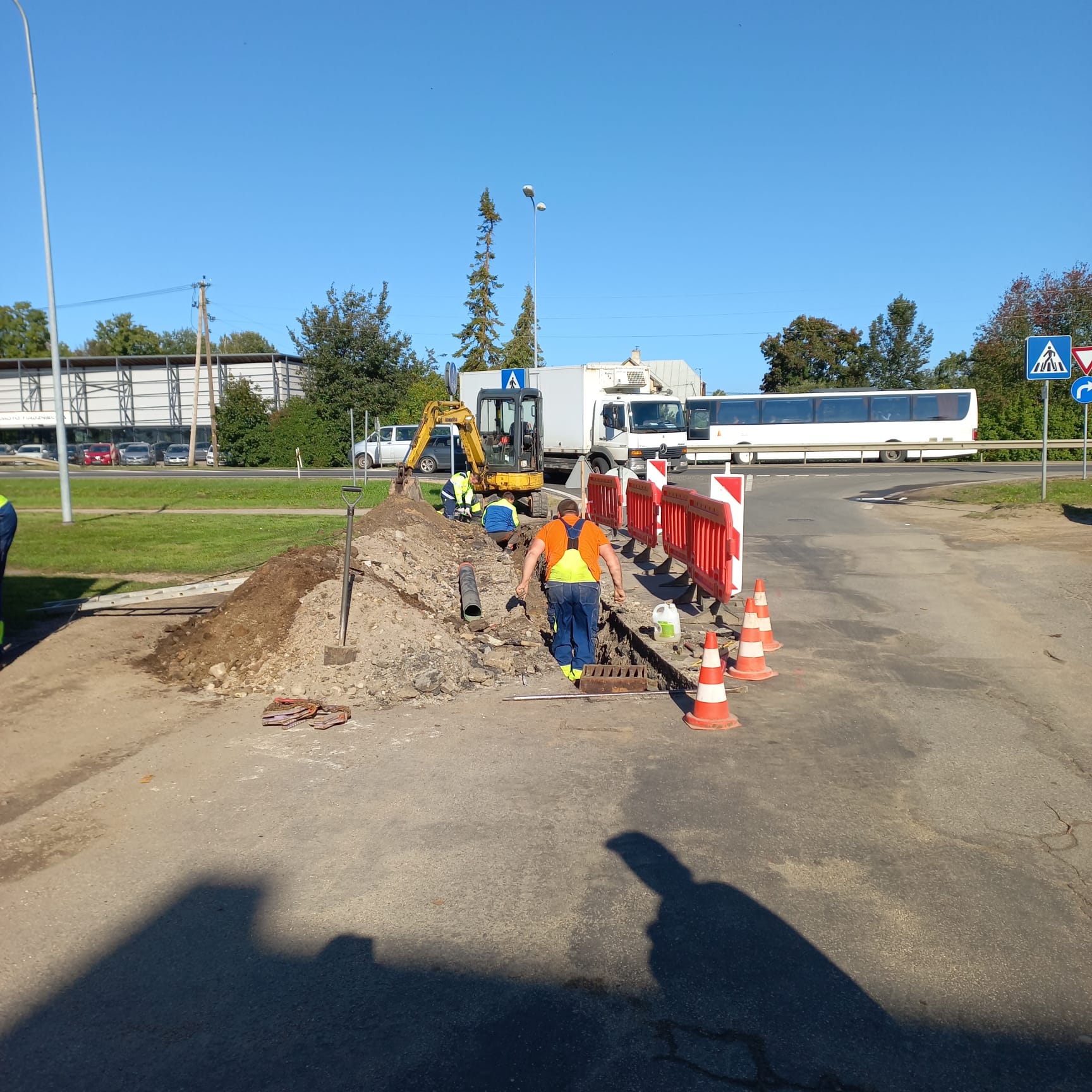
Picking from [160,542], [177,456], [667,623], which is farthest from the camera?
[177,456]

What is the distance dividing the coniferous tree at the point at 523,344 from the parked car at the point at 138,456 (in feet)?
71.3

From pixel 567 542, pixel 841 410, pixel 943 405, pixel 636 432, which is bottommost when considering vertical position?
pixel 567 542

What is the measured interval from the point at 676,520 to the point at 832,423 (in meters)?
33.4

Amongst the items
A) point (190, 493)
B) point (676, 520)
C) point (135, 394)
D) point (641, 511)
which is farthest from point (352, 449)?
point (135, 394)

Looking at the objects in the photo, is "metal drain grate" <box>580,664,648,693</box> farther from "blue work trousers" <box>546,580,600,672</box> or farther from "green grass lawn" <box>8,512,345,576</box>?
"green grass lawn" <box>8,512,345,576</box>

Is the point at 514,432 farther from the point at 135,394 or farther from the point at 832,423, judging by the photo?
the point at 135,394

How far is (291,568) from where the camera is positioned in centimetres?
1010

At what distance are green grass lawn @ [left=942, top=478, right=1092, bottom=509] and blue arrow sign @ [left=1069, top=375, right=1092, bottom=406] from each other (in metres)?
2.06

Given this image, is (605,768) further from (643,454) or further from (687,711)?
(643,454)

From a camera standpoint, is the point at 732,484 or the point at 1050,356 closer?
the point at 732,484

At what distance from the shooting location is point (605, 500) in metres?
18.4

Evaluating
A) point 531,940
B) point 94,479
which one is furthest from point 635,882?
point 94,479

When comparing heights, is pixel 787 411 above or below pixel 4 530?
above

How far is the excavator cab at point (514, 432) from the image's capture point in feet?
70.2
